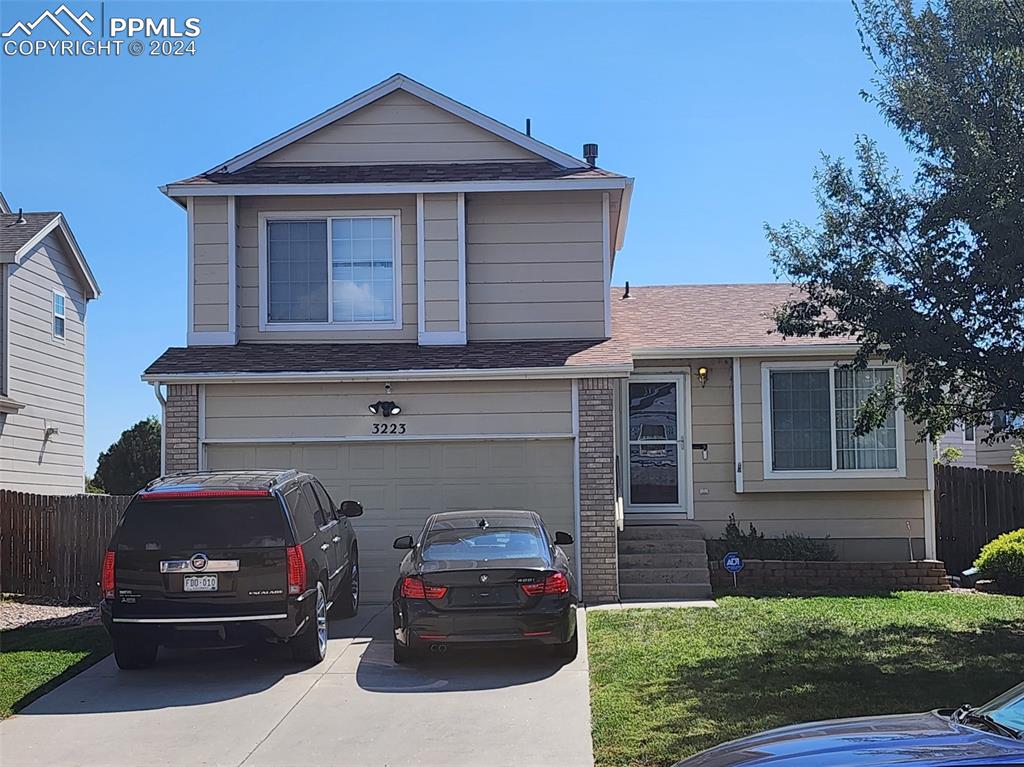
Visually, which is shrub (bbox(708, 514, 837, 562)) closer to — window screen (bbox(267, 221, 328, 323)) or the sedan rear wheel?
the sedan rear wheel

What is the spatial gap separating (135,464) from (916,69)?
25860mm

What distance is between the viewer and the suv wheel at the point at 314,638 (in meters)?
10.4

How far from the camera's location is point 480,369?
1416 centimetres

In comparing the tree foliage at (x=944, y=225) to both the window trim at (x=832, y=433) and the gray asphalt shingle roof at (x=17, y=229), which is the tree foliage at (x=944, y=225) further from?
the gray asphalt shingle roof at (x=17, y=229)

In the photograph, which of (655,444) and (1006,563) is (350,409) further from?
(1006,563)

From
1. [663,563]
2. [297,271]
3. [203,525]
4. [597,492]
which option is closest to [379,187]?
[297,271]

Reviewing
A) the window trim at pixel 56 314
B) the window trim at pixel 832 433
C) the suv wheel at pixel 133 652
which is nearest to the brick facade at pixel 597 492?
the window trim at pixel 832 433

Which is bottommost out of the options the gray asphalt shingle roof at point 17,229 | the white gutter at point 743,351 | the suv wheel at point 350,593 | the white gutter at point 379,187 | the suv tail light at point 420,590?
the suv wheel at point 350,593

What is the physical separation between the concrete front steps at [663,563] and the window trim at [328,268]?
14.6 ft

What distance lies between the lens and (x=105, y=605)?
395 inches

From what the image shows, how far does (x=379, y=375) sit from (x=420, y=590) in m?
4.63

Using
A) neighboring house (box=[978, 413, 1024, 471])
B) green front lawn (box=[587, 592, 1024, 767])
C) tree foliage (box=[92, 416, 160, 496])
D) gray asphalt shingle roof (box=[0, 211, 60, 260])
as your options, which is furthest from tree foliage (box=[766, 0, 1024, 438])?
tree foliage (box=[92, 416, 160, 496])

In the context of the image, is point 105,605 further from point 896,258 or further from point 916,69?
point 916,69

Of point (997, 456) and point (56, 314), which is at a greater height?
point (56, 314)
